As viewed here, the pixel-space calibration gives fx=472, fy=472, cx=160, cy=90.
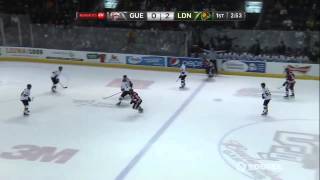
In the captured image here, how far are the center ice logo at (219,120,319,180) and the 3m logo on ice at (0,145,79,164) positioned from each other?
1.91 m

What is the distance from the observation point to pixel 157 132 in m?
6.74

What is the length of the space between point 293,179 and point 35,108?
4.69 m

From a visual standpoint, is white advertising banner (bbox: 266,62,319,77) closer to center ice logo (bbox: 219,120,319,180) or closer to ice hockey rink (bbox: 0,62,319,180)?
ice hockey rink (bbox: 0,62,319,180)

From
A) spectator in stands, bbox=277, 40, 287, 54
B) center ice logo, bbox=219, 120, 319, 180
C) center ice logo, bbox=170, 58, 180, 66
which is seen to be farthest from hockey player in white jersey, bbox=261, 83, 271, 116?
center ice logo, bbox=170, 58, 180, 66

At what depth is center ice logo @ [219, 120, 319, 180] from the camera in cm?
515

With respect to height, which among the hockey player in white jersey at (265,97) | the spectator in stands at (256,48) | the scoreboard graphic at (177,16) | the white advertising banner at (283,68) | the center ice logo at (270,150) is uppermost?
the scoreboard graphic at (177,16)

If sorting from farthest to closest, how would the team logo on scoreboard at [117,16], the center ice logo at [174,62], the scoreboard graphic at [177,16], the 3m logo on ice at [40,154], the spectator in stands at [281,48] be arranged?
the center ice logo at [174,62] → the spectator in stands at [281,48] → the 3m logo on ice at [40,154] → the team logo on scoreboard at [117,16] → the scoreboard graphic at [177,16]

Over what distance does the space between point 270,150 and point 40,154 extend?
2869 mm

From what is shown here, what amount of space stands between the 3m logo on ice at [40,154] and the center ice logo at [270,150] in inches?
75.2

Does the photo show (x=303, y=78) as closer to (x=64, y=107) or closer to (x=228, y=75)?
(x=228, y=75)

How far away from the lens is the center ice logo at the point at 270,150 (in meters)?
5.15

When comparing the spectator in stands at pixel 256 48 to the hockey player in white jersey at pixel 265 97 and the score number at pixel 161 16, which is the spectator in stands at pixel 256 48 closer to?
the hockey player in white jersey at pixel 265 97

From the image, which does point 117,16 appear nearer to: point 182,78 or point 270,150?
point 270,150

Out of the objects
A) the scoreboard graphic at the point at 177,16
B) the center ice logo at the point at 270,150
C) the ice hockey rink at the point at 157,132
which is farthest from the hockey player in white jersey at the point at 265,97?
the scoreboard graphic at the point at 177,16
